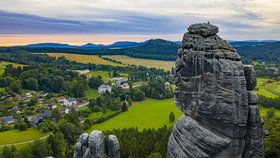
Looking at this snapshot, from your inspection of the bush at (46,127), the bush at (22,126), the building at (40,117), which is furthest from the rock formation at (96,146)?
the building at (40,117)

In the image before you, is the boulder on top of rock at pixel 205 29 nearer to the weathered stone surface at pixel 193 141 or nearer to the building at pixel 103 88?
the weathered stone surface at pixel 193 141

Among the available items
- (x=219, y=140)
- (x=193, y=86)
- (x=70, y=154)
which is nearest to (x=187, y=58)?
(x=193, y=86)

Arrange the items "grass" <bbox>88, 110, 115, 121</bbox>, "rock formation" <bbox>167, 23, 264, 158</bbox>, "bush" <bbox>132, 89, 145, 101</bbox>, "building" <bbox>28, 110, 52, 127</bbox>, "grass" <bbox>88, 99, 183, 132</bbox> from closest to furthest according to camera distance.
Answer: "rock formation" <bbox>167, 23, 264, 158</bbox> < "grass" <bbox>88, 99, 183, 132</bbox> < "building" <bbox>28, 110, 52, 127</bbox> < "grass" <bbox>88, 110, 115, 121</bbox> < "bush" <bbox>132, 89, 145, 101</bbox>

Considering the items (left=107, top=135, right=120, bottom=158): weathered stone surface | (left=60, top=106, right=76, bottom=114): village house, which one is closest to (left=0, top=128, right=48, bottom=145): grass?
(left=60, top=106, right=76, bottom=114): village house

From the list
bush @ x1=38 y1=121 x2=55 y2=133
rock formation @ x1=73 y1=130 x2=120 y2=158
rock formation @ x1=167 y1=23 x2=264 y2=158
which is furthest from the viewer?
bush @ x1=38 y1=121 x2=55 y2=133

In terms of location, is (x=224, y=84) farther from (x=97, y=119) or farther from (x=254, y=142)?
(x=97, y=119)

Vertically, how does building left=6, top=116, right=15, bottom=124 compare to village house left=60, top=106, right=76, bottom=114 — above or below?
below

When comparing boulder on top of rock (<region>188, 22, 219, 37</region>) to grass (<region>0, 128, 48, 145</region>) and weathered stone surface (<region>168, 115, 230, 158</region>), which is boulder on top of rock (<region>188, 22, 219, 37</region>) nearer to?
weathered stone surface (<region>168, 115, 230, 158</region>)
